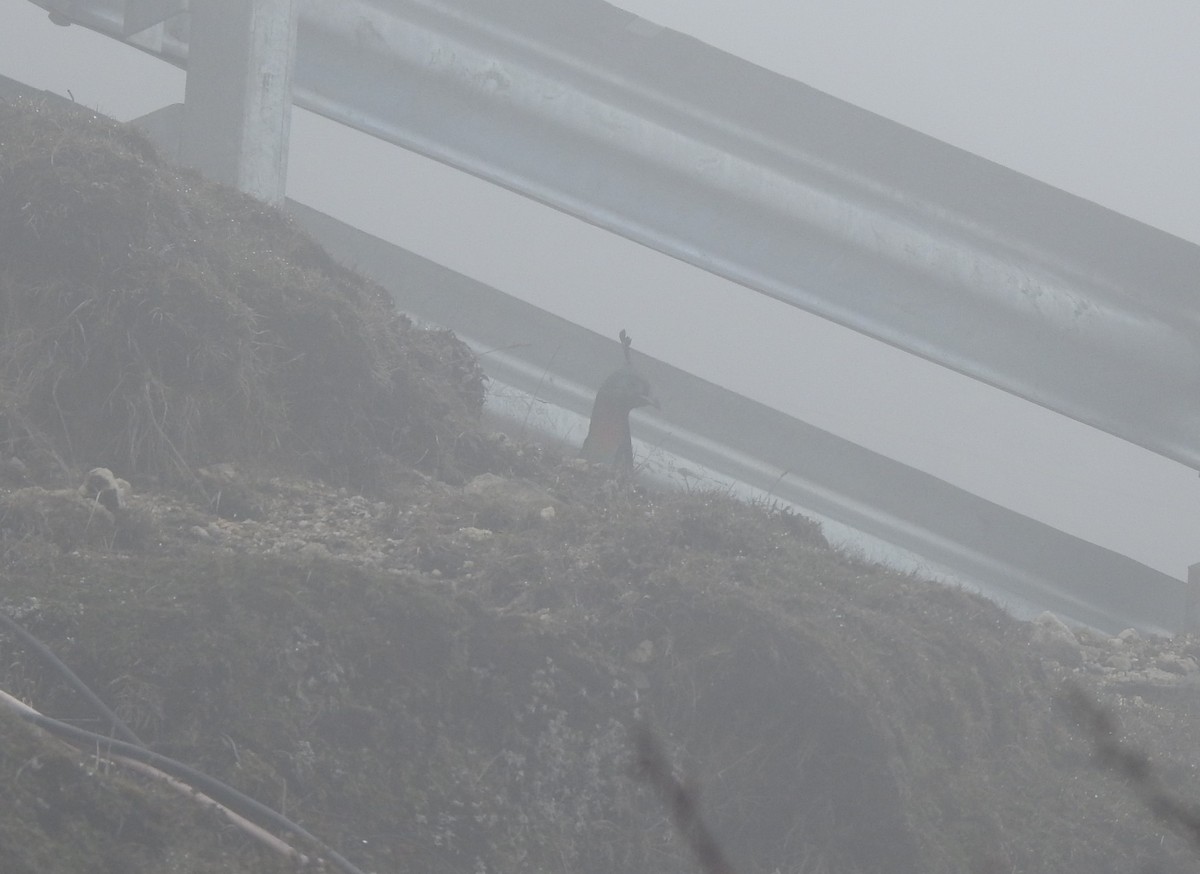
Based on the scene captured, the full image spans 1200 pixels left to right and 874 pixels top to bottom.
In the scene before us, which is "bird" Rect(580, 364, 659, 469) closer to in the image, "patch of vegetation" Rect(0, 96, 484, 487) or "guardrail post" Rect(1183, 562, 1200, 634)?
"patch of vegetation" Rect(0, 96, 484, 487)

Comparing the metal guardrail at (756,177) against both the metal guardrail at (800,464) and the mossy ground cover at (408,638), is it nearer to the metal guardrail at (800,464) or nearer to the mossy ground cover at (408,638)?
the metal guardrail at (800,464)

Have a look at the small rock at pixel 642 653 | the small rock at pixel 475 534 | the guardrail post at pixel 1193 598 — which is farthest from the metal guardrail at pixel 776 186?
the small rock at pixel 642 653

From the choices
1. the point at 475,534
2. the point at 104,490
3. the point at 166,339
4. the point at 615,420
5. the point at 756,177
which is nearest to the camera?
the point at 104,490

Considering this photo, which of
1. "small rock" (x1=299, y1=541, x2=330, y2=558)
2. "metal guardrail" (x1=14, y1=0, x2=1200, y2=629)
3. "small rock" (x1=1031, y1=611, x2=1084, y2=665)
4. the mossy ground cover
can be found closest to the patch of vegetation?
the mossy ground cover

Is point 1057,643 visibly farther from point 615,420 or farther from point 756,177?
point 756,177

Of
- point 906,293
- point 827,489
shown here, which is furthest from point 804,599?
point 827,489

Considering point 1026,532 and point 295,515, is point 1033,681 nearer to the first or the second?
point 295,515

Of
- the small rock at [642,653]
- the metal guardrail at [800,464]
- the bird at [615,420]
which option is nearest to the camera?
the small rock at [642,653]

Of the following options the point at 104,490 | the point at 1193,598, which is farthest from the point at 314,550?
the point at 1193,598
